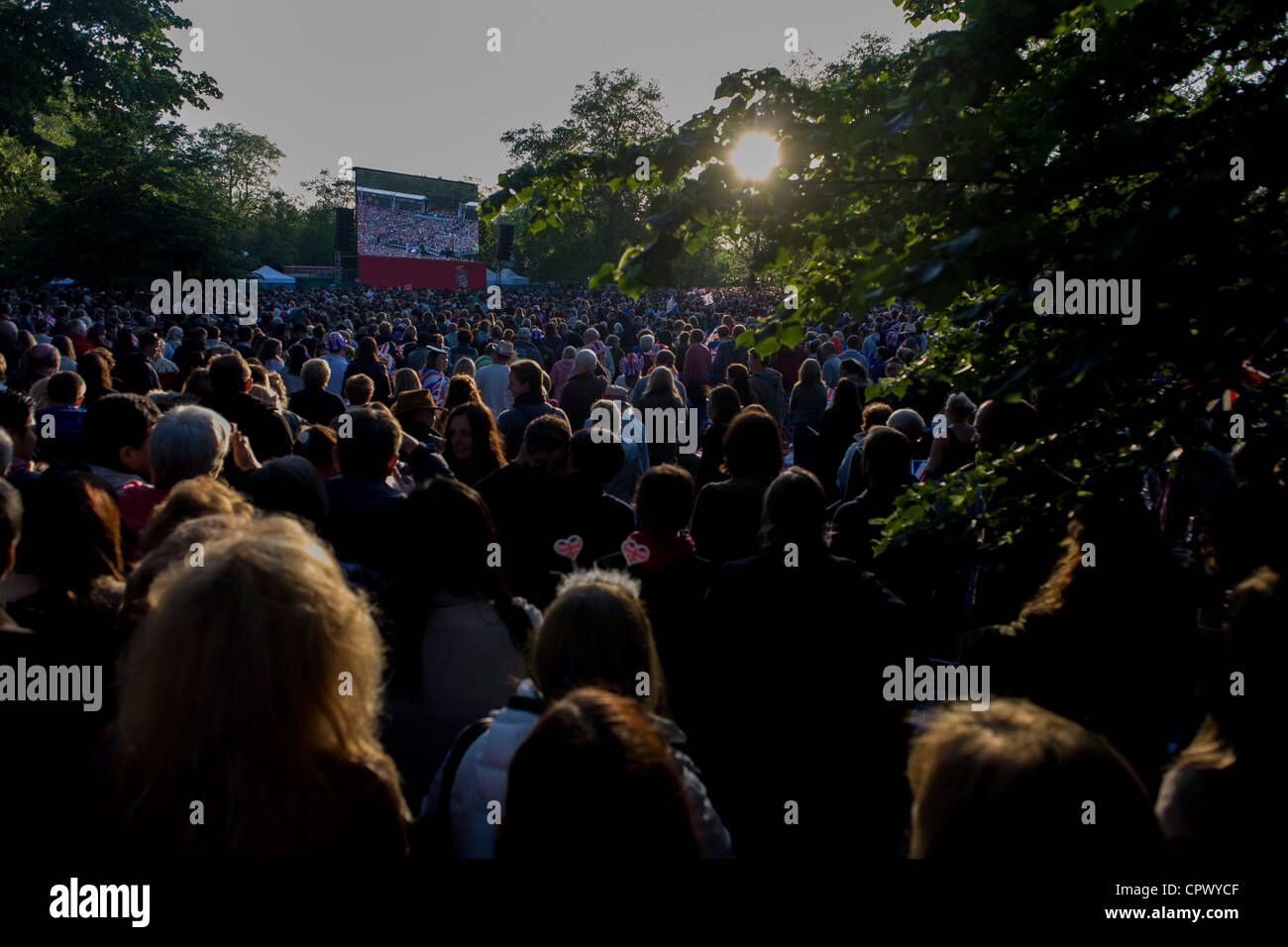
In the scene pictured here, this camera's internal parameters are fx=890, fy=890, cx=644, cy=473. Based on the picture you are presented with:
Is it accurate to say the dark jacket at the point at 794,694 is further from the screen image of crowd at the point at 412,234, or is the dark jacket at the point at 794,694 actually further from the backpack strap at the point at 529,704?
the screen image of crowd at the point at 412,234

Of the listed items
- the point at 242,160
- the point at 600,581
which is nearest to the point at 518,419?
the point at 600,581

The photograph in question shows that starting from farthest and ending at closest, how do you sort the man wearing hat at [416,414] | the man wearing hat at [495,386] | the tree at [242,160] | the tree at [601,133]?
1. the tree at [242,160]
2. the tree at [601,133]
3. the man wearing hat at [495,386]
4. the man wearing hat at [416,414]

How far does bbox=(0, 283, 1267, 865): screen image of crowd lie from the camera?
1.44 metres

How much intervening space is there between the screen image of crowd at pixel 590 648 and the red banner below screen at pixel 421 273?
5114 cm

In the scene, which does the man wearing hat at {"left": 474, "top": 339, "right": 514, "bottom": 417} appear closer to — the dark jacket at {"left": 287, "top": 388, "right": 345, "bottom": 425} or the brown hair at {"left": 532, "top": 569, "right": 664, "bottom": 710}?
the dark jacket at {"left": 287, "top": 388, "right": 345, "bottom": 425}

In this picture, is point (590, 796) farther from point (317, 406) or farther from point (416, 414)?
point (317, 406)

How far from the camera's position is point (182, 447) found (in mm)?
3521

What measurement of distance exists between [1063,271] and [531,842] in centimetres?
188

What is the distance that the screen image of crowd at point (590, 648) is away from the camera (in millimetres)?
1444

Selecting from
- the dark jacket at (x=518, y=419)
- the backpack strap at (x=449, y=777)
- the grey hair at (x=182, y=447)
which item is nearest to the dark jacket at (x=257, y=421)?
the dark jacket at (x=518, y=419)

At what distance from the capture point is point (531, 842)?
1.40 metres

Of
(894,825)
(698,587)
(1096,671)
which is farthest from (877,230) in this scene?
(894,825)

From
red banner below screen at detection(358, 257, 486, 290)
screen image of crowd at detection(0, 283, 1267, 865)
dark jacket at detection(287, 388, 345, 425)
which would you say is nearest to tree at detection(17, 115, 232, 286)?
red banner below screen at detection(358, 257, 486, 290)
